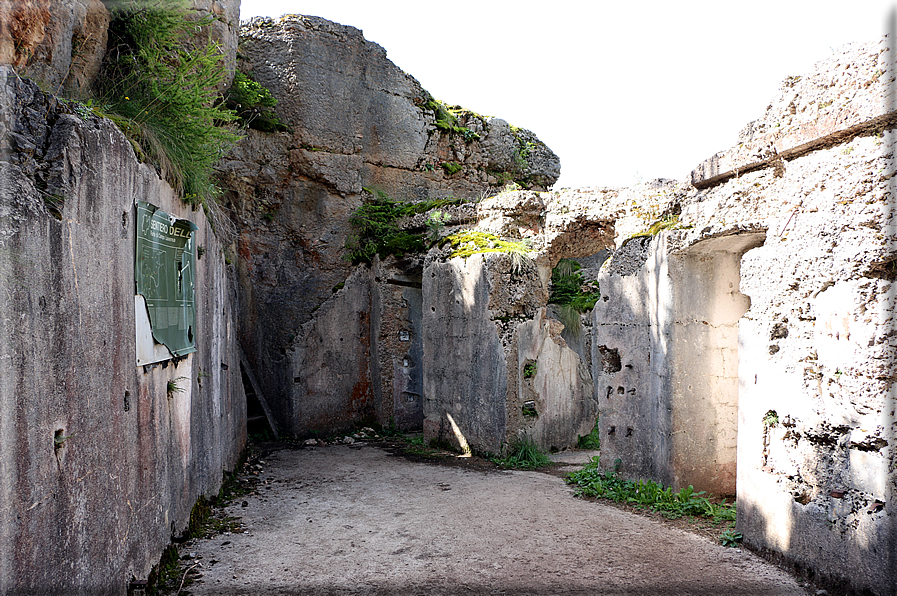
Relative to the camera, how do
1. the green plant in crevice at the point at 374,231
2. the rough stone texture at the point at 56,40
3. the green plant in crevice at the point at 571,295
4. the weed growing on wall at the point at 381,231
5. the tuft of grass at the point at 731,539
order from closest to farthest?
the rough stone texture at the point at 56,40, the tuft of grass at the point at 731,539, the weed growing on wall at the point at 381,231, the green plant in crevice at the point at 374,231, the green plant in crevice at the point at 571,295

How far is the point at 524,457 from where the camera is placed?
8.51 m

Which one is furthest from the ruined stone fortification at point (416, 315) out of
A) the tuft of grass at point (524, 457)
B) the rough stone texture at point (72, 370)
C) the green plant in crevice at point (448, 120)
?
the green plant in crevice at point (448, 120)

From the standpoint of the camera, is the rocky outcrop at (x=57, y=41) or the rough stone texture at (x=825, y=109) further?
the rough stone texture at (x=825, y=109)

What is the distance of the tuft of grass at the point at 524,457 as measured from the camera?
330 inches

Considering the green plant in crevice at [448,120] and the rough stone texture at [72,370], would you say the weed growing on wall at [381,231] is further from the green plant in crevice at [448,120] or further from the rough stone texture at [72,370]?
the rough stone texture at [72,370]

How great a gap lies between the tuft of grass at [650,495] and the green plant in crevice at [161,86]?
5.31 metres

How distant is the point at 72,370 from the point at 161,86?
9.51ft

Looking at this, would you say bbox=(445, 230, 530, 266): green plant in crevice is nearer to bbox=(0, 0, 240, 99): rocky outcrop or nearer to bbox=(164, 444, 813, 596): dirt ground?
bbox=(164, 444, 813, 596): dirt ground

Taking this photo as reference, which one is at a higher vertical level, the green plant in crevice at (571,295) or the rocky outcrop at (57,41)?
the rocky outcrop at (57,41)

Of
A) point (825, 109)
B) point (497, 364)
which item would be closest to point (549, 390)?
point (497, 364)

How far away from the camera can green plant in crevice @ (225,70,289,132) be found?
35.2 feet

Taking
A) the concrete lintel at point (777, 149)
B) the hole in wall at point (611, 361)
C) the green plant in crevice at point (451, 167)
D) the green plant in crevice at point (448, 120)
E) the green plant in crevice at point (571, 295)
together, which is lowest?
the hole in wall at point (611, 361)

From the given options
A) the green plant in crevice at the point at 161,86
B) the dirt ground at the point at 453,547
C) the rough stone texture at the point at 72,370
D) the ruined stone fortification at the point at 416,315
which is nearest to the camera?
the rough stone texture at the point at 72,370

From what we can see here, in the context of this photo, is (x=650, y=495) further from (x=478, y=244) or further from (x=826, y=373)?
(x=478, y=244)
